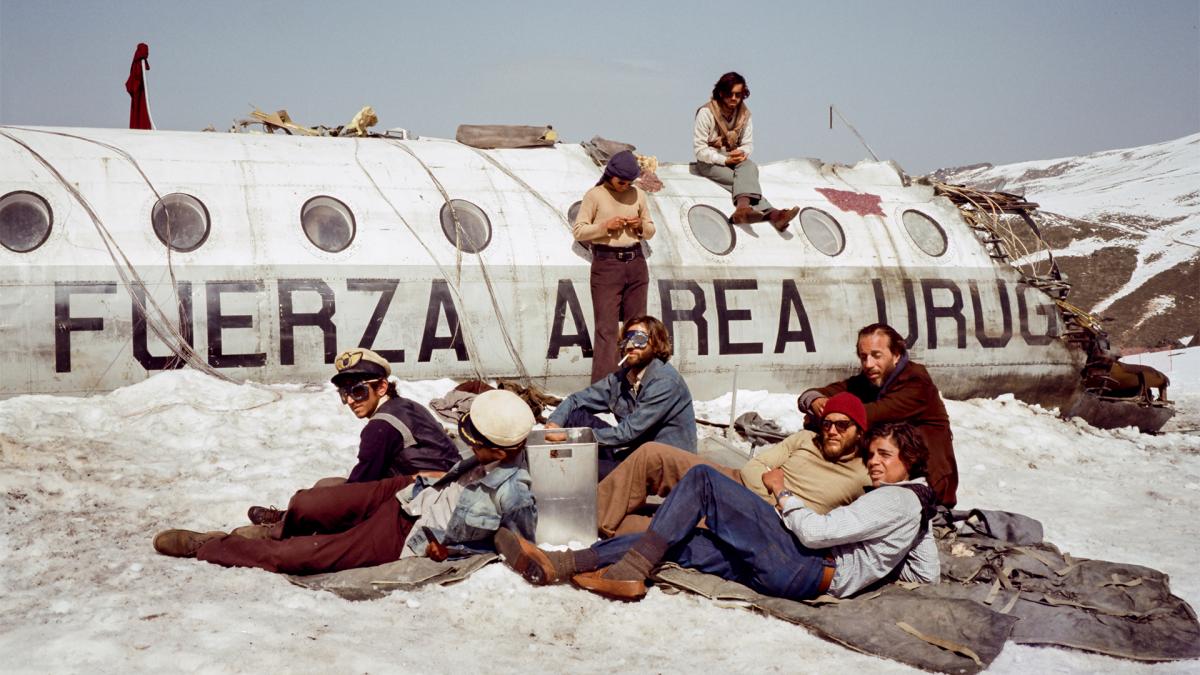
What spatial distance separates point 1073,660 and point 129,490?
5.95 m

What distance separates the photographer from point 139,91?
38.6 ft

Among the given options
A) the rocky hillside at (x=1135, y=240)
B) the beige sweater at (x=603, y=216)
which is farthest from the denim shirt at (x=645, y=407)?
the rocky hillside at (x=1135, y=240)

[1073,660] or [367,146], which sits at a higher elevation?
[367,146]

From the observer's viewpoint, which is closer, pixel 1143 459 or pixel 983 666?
pixel 983 666

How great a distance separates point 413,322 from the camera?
9.76 m

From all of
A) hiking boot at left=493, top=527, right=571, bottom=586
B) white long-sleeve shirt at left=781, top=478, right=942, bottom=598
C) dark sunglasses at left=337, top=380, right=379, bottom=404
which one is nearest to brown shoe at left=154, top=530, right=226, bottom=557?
dark sunglasses at left=337, top=380, right=379, bottom=404

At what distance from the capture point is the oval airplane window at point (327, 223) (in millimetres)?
9742

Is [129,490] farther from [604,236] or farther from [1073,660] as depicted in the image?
[1073,660]

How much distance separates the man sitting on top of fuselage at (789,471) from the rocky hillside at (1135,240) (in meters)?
6.85

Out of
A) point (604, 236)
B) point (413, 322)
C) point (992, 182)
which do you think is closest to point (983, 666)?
point (604, 236)

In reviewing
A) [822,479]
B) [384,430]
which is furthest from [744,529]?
[384,430]

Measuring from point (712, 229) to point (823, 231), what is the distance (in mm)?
1426

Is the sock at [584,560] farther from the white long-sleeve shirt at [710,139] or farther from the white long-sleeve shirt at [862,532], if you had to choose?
the white long-sleeve shirt at [710,139]

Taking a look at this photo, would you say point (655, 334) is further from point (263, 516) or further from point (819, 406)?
point (263, 516)
